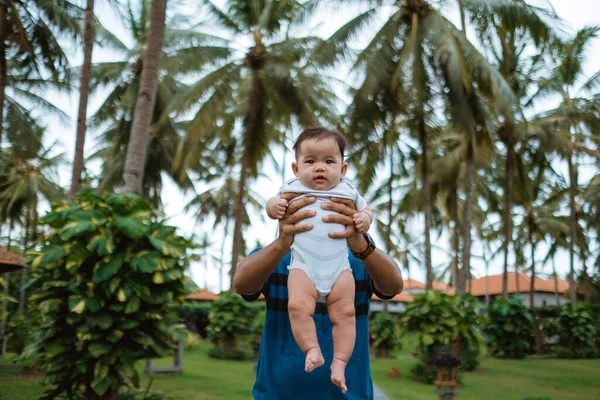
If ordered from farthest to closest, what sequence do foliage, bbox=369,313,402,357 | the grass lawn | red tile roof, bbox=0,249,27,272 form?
foliage, bbox=369,313,402,357 → red tile roof, bbox=0,249,27,272 → the grass lawn

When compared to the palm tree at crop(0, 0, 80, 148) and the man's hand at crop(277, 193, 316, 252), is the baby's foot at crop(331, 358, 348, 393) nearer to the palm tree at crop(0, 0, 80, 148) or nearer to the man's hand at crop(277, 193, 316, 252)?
the man's hand at crop(277, 193, 316, 252)

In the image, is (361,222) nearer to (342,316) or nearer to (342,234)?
(342,234)

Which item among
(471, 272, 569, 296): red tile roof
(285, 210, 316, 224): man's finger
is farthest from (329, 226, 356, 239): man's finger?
(471, 272, 569, 296): red tile roof

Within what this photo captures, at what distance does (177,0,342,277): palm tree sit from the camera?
16.1 m

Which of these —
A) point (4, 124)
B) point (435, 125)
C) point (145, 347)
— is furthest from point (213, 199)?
point (145, 347)

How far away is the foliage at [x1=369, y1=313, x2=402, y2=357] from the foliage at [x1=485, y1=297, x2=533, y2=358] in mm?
3279

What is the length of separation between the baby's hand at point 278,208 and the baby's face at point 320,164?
6.0 inches

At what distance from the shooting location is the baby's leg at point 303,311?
199 centimetres

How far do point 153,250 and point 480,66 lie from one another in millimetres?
11386

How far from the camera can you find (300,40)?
55.4 feet

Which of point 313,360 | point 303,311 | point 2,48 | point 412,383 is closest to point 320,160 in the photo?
point 303,311

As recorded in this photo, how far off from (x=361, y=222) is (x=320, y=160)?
1.03ft

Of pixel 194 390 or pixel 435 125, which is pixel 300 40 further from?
pixel 194 390

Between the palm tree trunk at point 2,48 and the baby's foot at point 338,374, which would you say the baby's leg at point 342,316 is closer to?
the baby's foot at point 338,374
